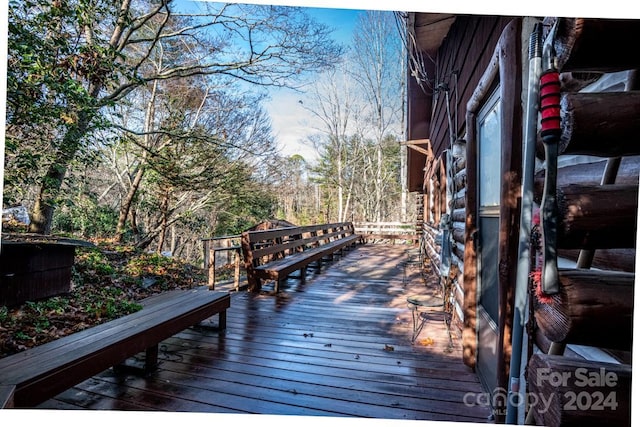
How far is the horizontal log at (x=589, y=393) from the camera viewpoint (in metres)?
0.83

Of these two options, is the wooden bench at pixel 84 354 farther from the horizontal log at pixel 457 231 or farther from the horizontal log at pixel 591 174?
the horizontal log at pixel 457 231

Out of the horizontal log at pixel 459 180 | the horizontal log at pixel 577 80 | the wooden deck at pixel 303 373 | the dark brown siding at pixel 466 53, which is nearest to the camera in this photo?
the horizontal log at pixel 577 80

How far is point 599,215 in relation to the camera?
32.4 inches

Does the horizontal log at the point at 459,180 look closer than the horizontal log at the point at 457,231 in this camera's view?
No

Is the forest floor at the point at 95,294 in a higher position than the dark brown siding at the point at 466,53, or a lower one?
lower

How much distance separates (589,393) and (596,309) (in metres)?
0.22

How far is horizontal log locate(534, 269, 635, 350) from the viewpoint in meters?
0.81

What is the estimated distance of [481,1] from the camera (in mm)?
1601

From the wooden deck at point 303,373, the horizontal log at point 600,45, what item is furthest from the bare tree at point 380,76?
the horizontal log at point 600,45

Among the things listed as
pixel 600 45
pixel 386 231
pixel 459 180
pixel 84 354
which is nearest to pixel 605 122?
pixel 600 45

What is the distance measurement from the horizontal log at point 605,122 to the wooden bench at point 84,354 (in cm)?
206

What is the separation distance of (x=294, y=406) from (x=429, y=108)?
689cm

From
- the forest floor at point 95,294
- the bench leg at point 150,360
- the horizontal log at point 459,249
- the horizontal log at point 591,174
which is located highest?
the horizontal log at point 591,174

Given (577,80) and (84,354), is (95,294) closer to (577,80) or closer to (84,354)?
(84,354)
